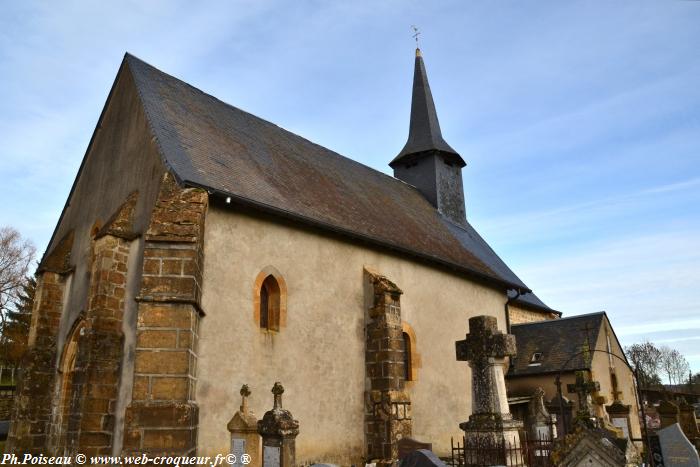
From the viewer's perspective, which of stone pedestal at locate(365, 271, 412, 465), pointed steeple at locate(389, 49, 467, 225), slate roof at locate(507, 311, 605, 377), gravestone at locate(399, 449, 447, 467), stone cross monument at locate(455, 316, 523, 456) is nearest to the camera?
gravestone at locate(399, 449, 447, 467)

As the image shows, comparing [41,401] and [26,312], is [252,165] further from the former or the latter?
[26,312]

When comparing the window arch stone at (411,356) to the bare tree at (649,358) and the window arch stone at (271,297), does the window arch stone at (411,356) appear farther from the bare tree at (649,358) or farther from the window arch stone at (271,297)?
the bare tree at (649,358)

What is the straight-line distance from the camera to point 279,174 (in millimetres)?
13250

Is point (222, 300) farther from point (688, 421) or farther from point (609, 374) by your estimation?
point (609, 374)

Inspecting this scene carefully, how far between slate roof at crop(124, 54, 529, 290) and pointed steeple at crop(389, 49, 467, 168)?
4174 mm

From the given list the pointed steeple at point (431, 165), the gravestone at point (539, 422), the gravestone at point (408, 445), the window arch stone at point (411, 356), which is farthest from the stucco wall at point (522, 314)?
the gravestone at point (408, 445)

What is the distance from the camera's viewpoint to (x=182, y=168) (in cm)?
981

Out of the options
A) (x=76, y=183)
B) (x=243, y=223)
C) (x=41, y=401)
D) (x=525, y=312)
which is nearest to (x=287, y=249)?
(x=243, y=223)

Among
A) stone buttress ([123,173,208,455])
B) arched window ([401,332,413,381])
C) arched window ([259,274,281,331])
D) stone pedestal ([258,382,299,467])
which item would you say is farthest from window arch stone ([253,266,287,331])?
arched window ([401,332,413,381])

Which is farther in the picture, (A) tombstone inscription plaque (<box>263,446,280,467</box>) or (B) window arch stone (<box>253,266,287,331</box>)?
(B) window arch stone (<box>253,266,287,331</box>)

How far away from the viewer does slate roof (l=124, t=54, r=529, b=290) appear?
10.9 meters

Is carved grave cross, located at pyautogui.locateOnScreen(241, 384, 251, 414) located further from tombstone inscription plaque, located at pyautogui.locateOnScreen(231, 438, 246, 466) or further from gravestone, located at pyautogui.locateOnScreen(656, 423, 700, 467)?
gravestone, located at pyautogui.locateOnScreen(656, 423, 700, 467)

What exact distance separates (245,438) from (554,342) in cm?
1231

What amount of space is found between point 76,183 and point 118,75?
3230mm
